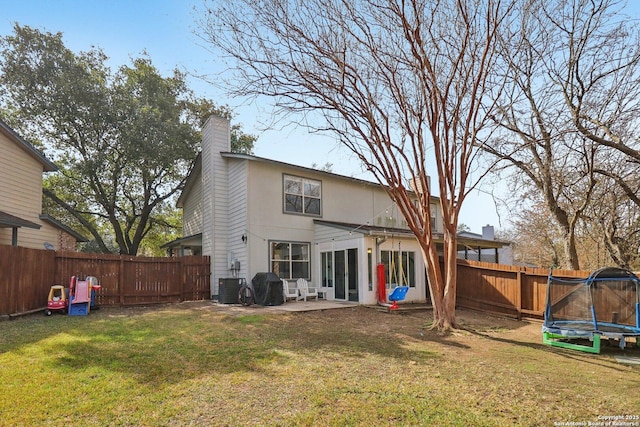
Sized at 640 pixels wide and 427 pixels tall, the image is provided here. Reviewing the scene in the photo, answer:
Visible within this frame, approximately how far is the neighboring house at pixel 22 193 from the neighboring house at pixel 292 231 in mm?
5603

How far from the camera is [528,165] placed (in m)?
11.9

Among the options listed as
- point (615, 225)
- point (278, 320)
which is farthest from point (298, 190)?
point (615, 225)

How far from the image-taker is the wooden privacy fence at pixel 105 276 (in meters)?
9.24

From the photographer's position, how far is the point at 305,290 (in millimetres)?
13711

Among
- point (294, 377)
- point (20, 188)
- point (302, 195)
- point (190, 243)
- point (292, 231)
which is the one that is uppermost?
point (20, 188)

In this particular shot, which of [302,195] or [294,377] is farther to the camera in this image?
[302,195]

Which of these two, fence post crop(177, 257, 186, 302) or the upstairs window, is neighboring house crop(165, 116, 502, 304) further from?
fence post crop(177, 257, 186, 302)

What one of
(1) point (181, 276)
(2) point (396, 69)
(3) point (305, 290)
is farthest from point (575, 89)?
(1) point (181, 276)

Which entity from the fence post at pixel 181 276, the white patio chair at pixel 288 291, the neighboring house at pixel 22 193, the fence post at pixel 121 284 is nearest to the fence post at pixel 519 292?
the white patio chair at pixel 288 291

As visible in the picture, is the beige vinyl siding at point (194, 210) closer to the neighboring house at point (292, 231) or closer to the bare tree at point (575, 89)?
the neighboring house at point (292, 231)

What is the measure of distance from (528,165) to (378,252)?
5383 millimetres

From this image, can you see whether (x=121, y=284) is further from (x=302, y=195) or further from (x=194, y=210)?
(x=302, y=195)

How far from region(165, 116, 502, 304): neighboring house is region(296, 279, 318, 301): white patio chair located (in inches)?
15.5

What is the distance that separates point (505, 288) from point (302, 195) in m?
7.69
